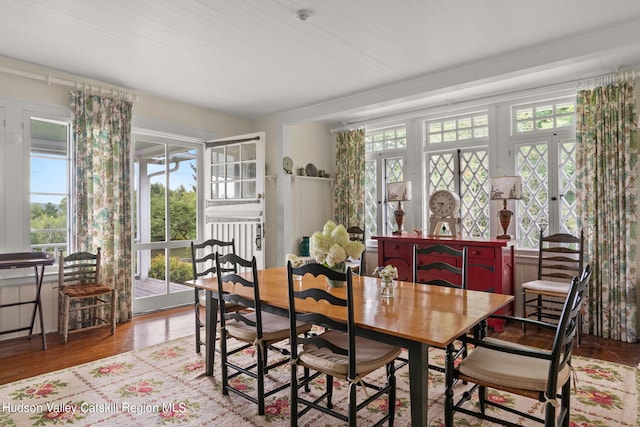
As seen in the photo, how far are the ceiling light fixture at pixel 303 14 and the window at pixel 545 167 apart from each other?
285 cm

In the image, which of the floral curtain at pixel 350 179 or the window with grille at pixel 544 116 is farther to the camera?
the floral curtain at pixel 350 179

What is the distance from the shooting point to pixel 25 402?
96.2 inches

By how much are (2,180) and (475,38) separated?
4.24 m

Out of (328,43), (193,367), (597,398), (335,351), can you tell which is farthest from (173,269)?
(597,398)

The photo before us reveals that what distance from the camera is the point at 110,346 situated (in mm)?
3484

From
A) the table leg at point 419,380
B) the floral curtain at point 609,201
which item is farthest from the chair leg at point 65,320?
the floral curtain at point 609,201

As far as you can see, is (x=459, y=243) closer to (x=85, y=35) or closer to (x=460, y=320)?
(x=460, y=320)

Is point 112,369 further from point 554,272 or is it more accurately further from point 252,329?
point 554,272

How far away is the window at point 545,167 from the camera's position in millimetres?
4047

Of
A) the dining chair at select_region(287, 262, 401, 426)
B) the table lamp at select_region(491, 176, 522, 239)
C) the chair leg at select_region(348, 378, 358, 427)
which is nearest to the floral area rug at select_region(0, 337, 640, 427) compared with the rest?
the dining chair at select_region(287, 262, 401, 426)

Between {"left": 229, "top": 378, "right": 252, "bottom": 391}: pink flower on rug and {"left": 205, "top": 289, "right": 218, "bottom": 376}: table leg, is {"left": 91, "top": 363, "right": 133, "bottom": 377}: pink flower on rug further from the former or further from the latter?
{"left": 229, "top": 378, "right": 252, "bottom": 391}: pink flower on rug

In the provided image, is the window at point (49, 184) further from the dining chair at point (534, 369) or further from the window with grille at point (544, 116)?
the window with grille at point (544, 116)

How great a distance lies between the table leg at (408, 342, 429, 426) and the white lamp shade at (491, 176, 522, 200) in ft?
9.09

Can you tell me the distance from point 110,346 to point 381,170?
12.6ft
